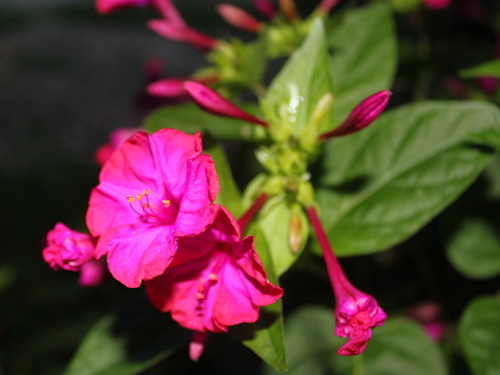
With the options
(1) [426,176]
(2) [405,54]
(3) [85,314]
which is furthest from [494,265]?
(3) [85,314]

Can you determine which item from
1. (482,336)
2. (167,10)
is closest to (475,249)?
(482,336)

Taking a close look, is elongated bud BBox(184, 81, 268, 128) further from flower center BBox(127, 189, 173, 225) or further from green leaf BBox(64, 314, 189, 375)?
green leaf BBox(64, 314, 189, 375)

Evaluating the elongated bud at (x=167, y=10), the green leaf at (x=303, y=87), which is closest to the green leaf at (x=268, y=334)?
the green leaf at (x=303, y=87)

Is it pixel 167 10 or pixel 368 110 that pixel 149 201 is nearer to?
pixel 368 110

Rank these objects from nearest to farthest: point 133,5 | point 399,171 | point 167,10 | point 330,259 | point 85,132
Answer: point 330,259
point 399,171
point 133,5
point 167,10
point 85,132

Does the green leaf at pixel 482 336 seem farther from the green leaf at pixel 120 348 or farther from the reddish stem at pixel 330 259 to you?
the green leaf at pixel 120 348

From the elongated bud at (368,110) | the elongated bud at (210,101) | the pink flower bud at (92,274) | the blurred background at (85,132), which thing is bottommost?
→ the blurred background at (85,132)

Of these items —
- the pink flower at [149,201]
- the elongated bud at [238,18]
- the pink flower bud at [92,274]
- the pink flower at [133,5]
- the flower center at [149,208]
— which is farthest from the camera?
the elongated bud at [238,18]
